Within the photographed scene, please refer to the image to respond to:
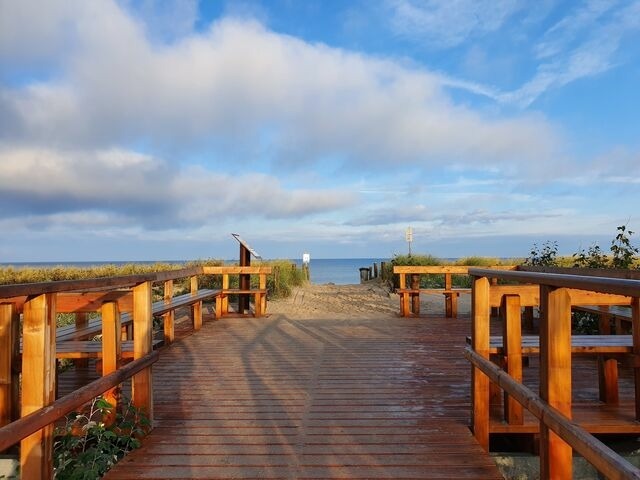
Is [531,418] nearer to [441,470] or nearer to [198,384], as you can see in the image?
[441,470]

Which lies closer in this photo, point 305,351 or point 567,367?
point 567,367

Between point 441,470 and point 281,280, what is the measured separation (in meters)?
12.9

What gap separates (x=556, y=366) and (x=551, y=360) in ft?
0.10

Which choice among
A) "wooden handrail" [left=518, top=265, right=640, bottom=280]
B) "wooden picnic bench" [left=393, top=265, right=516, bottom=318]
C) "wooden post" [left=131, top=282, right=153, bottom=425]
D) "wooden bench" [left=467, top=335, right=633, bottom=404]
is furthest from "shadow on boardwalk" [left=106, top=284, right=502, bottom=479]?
"wooden picnic bench" [left=393, top=265, right=516, bottom=318]

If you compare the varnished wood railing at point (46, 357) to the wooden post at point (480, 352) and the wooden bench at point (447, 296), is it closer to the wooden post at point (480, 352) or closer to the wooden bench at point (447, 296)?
the wooden post at point (480, 352)

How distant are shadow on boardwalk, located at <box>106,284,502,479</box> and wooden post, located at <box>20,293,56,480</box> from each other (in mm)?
486

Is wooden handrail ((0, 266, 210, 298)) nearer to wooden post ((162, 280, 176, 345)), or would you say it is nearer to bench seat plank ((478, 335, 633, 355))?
bench seat plank ((478, 335, 633, 355))

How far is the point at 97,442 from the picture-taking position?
3244mm

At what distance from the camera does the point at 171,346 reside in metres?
6.59

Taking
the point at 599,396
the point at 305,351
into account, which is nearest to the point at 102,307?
the point at 305,351

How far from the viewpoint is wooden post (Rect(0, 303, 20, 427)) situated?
308 cm

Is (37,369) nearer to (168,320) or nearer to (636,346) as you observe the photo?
(636,346)

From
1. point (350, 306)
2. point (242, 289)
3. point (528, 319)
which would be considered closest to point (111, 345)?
point (242, 289)

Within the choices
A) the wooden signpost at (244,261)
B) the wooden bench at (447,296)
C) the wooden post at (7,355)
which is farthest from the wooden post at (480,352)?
the wooden signpost at (244,261)
